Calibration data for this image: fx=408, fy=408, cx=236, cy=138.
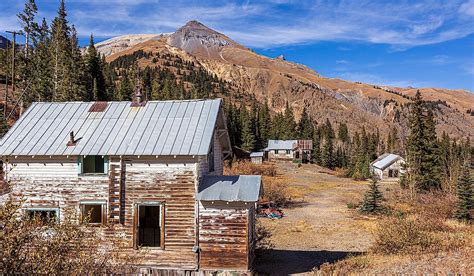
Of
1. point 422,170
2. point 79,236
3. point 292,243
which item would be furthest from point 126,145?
point 422,170

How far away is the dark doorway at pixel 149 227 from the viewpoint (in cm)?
1947

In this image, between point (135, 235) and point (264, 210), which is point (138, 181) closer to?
point (135, 235)

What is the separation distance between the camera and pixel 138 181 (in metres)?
16.2

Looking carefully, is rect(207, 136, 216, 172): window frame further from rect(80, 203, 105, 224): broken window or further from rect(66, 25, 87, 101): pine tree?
rect(66, 25, 87, 101): pine tree

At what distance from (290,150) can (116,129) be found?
246ft

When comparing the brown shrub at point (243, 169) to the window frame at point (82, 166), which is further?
the brown shrub at point (243, 169)

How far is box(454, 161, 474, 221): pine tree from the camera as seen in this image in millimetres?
28406

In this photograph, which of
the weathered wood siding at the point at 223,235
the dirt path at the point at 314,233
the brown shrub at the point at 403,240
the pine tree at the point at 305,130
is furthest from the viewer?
the pine tree at the point at 305,130

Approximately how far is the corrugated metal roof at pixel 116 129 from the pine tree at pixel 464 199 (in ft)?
66.4

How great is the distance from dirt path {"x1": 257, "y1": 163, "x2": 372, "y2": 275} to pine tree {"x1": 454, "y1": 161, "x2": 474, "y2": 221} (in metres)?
6.26

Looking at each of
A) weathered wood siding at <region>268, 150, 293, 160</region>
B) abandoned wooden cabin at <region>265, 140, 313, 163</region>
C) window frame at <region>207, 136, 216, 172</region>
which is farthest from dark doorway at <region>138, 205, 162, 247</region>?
weathered wood siding at <region>268, 150, 293, 160</region>

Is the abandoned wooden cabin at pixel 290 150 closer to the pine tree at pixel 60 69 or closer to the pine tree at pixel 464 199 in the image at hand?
the pine tree at pixel 60 69

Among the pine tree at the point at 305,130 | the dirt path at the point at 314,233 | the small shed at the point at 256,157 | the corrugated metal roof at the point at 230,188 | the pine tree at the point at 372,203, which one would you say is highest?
the pine tree at the point at 305,130

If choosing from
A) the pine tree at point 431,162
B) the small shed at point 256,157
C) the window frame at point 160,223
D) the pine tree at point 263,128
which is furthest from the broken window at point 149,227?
the pine tree at point 263,128
